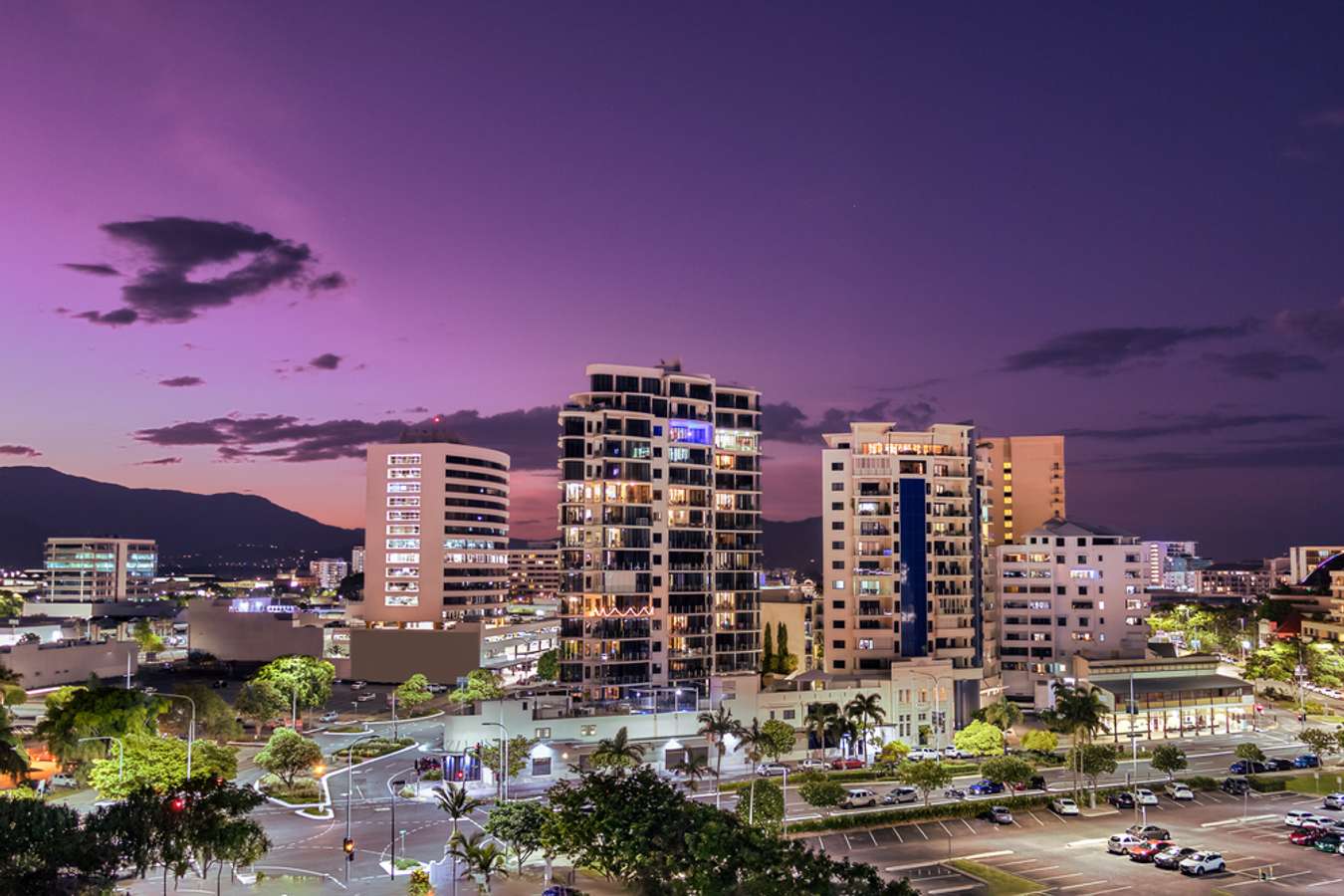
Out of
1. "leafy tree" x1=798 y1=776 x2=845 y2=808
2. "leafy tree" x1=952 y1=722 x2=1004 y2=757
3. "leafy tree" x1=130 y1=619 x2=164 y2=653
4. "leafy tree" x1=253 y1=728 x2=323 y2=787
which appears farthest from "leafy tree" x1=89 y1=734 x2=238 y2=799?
"leafy tree" x1=130 y1=619 x2=164 y2=653

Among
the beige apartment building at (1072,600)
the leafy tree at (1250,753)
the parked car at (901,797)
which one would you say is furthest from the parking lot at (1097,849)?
the beige apartment building at (1072,600)

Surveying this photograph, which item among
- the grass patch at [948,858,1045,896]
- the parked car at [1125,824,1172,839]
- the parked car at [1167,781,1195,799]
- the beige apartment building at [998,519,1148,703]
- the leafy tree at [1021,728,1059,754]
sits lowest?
the parked car at [1167,781,1195,799]

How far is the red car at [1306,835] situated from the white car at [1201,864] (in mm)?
10159

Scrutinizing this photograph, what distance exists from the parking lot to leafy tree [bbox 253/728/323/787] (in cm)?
3822

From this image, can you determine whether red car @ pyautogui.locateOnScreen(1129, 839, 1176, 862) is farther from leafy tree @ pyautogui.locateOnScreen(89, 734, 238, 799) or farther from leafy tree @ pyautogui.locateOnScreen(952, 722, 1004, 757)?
leafy tree @ pyautogui.locateOnScreen(89, 734, 238, 799)

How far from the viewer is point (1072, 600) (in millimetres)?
140000

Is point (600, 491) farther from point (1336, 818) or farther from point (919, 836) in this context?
point (1336, 818)

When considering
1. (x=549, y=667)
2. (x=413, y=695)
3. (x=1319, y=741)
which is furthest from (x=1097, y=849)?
(x=549, y=667)

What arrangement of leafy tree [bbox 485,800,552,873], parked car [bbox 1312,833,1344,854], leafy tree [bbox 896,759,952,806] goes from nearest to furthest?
leafy tree [bbox 485,800,552,873] → parked car [bbox 1312,833,1344,854] → leafy tree [bbox 896,759,952,806]

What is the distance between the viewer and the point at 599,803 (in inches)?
2141

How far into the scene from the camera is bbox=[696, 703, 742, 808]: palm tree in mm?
84312

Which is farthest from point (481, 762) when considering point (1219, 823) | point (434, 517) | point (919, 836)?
point (434, 517)

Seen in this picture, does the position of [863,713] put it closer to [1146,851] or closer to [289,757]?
[1146,851]

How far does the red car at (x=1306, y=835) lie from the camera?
70938 mm
